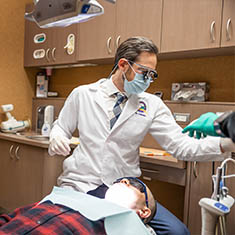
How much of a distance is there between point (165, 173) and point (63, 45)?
1.77 metres

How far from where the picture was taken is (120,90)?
188 centimetres

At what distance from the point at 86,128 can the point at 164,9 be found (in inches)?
44.3

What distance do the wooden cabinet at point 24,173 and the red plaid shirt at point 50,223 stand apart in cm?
118

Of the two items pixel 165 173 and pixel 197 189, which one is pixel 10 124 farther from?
pixel 197 189

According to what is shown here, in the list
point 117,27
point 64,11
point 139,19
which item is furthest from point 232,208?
point 117,27

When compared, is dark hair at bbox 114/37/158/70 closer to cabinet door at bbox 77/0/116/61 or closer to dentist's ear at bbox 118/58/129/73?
dentist's ear at bbox 118/58/129/73

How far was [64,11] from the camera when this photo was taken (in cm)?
126

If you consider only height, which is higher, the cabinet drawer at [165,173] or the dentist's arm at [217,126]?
the dentist's arm at [217,126]

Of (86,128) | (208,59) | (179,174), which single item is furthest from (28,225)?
(208,59)

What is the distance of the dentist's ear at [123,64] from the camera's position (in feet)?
5.80

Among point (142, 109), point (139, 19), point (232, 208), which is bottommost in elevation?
point (232, 208)

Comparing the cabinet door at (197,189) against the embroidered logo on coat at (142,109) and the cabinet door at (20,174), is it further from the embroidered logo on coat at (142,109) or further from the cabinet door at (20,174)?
the cabinet door at (20,174)

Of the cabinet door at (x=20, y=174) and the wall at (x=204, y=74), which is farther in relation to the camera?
the cabinet door at (x=20, y=174)

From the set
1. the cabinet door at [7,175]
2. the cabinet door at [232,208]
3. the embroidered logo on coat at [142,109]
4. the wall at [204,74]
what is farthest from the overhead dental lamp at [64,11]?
the cabinet door at [7,175]
